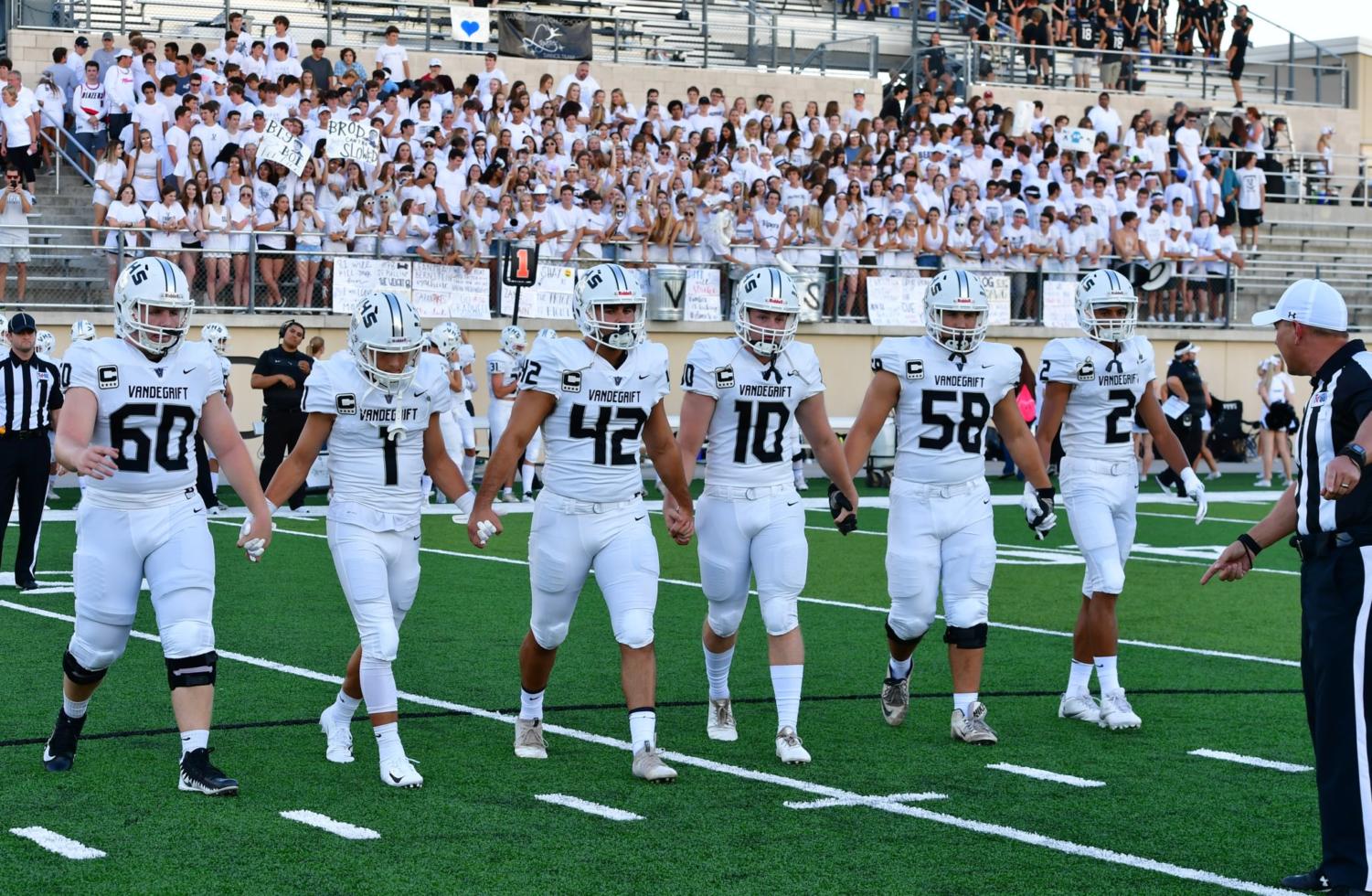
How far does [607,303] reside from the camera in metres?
7.13

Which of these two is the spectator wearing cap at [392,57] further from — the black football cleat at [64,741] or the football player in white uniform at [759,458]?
the black football cleat at [64,741]

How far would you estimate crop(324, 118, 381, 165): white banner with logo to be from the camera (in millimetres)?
20453

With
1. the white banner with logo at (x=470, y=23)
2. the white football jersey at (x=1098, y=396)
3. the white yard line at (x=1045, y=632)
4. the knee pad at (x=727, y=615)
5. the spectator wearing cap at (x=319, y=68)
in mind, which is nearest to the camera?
the knee pad at (x=727, y=615)

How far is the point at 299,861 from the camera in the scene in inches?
226

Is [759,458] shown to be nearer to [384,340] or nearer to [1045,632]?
[384,340]

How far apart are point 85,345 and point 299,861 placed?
2.21 metres

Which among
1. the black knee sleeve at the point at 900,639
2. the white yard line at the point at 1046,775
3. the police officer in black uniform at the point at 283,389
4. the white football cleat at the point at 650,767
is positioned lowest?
the white yard line at the point at 1046,775

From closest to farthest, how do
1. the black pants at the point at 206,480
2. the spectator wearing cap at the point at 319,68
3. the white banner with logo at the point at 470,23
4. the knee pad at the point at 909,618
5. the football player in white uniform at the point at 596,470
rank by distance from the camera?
the football player in white uniform at the point at 596,470 < the knee pad at the point at 909,618 < the black pants at the point at 206,480 < the spectator wearing cap at the point at 319,68 < the white banner with logo at the point at 470,23

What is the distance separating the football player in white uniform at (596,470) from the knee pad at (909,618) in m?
1.31

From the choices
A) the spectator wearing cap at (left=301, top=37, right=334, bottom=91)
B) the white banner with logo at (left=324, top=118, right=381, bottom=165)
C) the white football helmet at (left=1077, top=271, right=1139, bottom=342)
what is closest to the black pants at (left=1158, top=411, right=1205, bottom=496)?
the white banner with logo at (left=324, top=118, right=381, bottom=165)

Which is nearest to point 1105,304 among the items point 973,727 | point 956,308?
point 956,308

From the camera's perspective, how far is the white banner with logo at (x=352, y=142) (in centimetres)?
2045

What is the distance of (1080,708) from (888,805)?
200cm

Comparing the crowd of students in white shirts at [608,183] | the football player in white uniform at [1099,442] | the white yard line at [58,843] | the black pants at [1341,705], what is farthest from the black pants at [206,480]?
the black pants at [1341,705]
